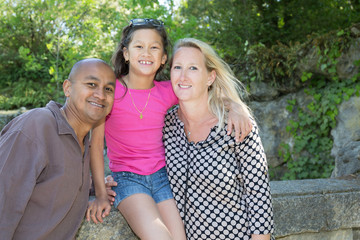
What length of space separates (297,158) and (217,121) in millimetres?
3890

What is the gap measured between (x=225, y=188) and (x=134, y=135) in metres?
0.76

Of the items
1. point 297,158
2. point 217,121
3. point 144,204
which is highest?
point 217,121

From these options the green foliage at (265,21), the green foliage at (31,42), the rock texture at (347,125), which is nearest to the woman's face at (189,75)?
the rock texture at (347,125)

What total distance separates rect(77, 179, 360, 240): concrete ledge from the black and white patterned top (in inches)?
19.2

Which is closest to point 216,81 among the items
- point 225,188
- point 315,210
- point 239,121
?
point 239,121

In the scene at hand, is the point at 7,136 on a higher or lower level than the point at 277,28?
lower

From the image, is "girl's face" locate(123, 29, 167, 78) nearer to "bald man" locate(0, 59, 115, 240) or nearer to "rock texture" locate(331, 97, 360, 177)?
"bald man" locate(0, 59, 115, 240)

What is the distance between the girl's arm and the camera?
2156mm

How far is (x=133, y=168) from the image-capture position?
2426mm

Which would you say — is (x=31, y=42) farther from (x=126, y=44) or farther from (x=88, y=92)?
(x=88, y=92)

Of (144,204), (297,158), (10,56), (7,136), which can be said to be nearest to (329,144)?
(297,158)

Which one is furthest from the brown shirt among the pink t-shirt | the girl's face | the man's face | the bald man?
the girl's face

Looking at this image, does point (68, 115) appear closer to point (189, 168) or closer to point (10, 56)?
point (189, 168)

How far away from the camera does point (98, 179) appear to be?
2264mm
